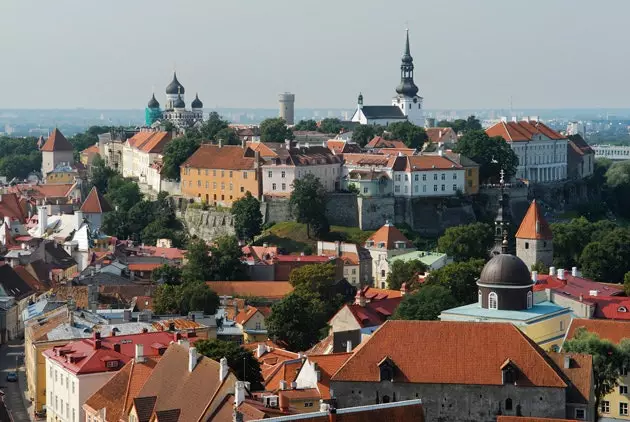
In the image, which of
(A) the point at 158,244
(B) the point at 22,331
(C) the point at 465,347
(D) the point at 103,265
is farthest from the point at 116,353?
(A) the point at 158,244

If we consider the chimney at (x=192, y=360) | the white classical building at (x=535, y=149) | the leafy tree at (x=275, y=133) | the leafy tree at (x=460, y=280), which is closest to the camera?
the chimney at (x=192, y=360)

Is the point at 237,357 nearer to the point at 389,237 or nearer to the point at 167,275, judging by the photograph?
the point at 167,275

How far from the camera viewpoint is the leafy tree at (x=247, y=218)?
87000mm

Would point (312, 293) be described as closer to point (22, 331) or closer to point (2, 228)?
point (22, 331)

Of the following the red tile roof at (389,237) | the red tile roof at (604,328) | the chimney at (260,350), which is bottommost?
the chimney at (260,350)

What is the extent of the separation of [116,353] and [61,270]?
3253 centimetres

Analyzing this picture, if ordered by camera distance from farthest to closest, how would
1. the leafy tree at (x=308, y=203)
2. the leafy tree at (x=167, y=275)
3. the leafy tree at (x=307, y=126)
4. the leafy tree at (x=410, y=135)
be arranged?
1. the leafy tree at (x=307, y=126)
2. the leafy tree at (x=410, y=135)
3. the leafy tree at (x=308, y=203)
4. the leafy tree at (x=167, y=275)

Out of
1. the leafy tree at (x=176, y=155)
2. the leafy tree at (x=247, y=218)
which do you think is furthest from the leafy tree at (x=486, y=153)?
the leafy tree at (x=176, y=155)

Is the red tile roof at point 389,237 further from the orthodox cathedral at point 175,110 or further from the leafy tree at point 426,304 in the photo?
the orthodox cathedral at point 175,110

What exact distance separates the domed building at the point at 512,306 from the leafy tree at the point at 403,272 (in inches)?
936

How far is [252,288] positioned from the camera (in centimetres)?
7519

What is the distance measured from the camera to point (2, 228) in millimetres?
91000

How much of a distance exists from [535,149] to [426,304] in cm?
4717

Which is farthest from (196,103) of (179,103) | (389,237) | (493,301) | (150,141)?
(493,301)
